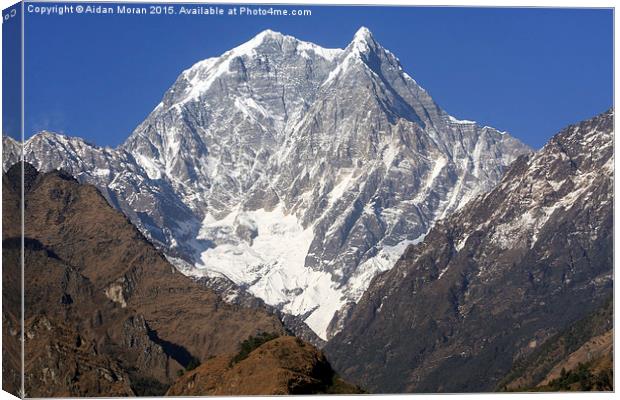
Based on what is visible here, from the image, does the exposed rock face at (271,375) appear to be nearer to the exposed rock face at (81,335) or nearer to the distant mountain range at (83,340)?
the distant mountain range at (83,340)

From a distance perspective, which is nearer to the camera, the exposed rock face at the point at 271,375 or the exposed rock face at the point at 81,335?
the exposed rock face at the point at 271,375

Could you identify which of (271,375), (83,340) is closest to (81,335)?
(83,340)

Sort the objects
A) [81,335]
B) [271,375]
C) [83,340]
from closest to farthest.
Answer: [271,375]
[83,340]
[81,335]

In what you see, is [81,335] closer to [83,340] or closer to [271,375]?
→ [83,340]

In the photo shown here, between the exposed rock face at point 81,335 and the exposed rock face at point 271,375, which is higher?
the exposed rock face at point 81,335

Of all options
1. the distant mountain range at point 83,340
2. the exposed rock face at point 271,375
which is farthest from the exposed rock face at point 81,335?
the exposed rock face at point 271,375

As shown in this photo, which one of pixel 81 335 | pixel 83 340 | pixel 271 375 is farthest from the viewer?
pixel 81 335

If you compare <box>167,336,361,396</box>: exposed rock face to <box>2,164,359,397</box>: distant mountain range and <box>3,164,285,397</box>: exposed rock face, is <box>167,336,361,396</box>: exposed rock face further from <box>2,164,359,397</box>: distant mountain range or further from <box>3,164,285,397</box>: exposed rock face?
<box>3,164,285,397</box>: exposed rock face

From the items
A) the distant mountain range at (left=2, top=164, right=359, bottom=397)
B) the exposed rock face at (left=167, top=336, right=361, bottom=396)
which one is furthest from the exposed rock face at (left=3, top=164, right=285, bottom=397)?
the exposed rock face at (left=167, top=336, right=361, bottom=396)

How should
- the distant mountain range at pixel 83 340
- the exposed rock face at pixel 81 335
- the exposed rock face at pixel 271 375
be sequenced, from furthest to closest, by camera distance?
the exposed rock face at pixel 81 335 → the exposed rock face at pixel 271 375 → the distant mountain range at pixel 83 340

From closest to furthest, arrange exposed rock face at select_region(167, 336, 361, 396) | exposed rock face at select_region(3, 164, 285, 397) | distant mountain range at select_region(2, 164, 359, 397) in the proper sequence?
distant mountain range at select_region(2, 164, 359, 397) → exposed rock face at select_region(167, 336, 361, 396) → exposed rock face at select_region(3, 164, 285, 397)
